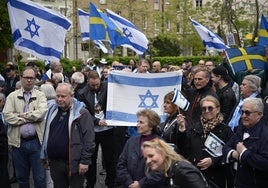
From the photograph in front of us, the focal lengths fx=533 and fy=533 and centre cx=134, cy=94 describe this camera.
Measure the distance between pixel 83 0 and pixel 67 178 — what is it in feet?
195

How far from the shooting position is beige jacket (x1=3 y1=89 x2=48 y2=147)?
24.8 ft

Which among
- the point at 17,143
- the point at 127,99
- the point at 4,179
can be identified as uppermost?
the point at 127,99

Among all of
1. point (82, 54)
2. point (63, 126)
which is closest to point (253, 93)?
point (63, 126)

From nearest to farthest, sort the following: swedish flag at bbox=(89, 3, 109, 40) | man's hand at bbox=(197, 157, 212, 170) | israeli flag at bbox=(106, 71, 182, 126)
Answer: man's hand at bbox=(197, 157, 212, 170), israeli flag at bbox=(106, 71, 182, 126), swedish flag at bbox=(89, 3, 109, 40)

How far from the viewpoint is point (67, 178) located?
686cm

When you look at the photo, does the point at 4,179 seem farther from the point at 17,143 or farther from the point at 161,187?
the point at 161,187

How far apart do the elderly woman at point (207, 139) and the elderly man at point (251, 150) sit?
238 millimetres

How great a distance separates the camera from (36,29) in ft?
29.2

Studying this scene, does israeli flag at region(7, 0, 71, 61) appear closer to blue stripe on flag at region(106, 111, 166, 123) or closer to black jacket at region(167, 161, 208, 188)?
blue stripe on flag at region(106, 111, 166, 123)

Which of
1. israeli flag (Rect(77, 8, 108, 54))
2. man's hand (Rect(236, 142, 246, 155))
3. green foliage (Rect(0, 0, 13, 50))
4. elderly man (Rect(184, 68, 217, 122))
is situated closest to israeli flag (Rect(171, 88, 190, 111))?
man's hand (Rect(236, 142, 246, 155))

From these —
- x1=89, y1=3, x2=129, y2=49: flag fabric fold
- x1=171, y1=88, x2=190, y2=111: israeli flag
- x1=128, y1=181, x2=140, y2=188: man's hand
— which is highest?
x1=89, y1=3, x2=129, y2=49: flag fabric fold

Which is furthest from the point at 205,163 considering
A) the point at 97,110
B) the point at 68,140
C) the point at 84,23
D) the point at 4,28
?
the point at 4,28

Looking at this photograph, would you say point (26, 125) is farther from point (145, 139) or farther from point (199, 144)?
point (199, 144)

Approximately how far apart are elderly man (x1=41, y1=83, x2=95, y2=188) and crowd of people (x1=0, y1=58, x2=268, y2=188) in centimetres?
1
